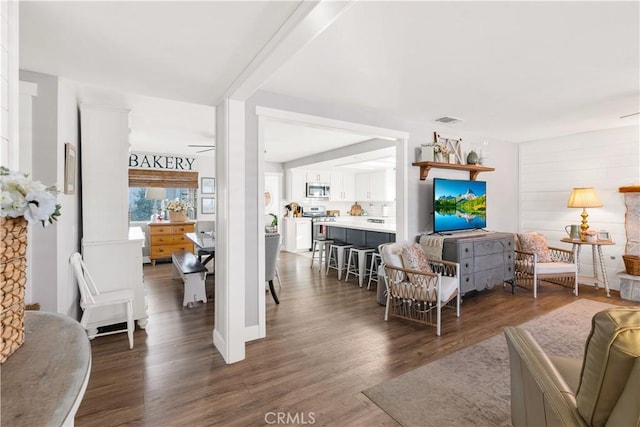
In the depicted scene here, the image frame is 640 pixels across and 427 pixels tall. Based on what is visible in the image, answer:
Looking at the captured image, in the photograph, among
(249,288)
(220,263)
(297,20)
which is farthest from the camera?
(249,288)

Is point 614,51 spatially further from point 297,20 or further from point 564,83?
point 297,20

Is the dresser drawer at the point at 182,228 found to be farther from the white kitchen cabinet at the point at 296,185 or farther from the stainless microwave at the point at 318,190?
the stainless microwave at the point at 318,190

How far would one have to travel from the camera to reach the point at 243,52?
204 centimetres

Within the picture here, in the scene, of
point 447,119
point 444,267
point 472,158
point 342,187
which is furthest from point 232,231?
point 342,187

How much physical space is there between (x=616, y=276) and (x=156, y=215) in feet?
27.6

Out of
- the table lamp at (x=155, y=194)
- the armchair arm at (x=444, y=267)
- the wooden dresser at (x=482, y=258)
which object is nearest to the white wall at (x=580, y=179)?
the wooden dresser at (x=482, y=258)

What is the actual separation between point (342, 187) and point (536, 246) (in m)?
5.22

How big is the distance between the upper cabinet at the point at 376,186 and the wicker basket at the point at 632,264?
4.72 metres

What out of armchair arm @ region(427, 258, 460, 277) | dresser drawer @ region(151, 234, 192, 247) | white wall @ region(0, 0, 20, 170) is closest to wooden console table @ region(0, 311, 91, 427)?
white wall @ region(0, 0, 20, 170)

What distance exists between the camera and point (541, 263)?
4.52m

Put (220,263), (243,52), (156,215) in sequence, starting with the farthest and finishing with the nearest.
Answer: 1. (156,215)
2. (220,263)
3. (243,52)

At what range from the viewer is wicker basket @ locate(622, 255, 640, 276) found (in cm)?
412

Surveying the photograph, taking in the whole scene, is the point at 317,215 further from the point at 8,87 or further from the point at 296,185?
the point at 8,87

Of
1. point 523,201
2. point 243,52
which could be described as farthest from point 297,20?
point 523,201
